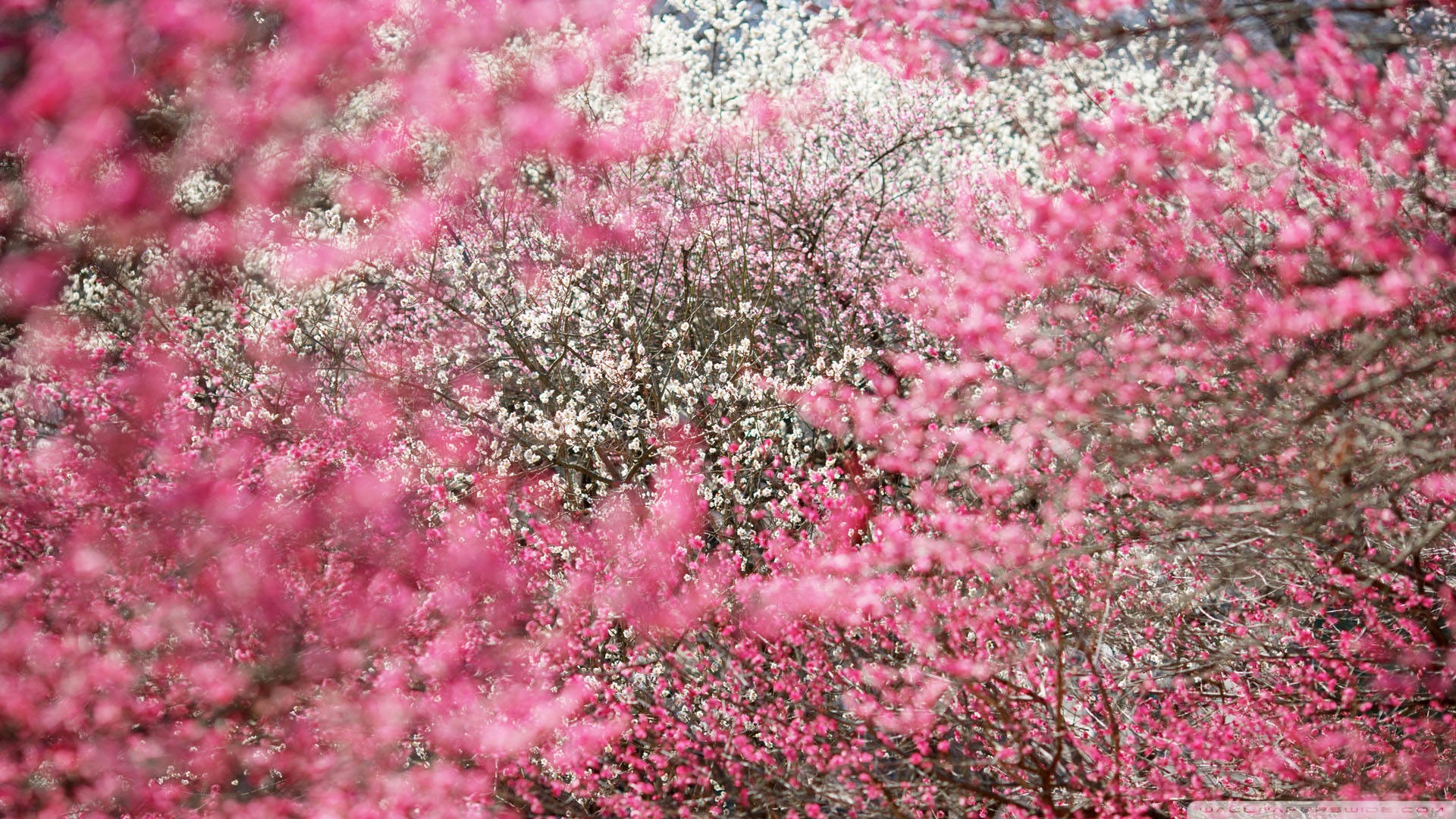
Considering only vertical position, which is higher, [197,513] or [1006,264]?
[1006,264]

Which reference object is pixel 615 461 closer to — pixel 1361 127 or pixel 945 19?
pixel 945 19

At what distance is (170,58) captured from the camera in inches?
402

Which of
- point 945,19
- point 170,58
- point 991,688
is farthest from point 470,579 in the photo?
point 170,58

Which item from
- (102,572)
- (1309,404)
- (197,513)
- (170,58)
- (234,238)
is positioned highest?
(170,58)

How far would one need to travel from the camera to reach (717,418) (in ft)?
27.7

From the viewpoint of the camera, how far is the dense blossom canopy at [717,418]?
4816mm

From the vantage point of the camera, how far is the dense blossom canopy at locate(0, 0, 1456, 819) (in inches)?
190

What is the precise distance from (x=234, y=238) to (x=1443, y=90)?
38.9ft

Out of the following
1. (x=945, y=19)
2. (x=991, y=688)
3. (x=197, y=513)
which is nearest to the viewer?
(x=945, y=19)

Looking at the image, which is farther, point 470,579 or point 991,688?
point 470,579

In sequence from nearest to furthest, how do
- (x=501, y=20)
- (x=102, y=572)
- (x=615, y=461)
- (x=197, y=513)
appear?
(x=102, y=572) → (x=197, y=513) → (x=615, y=461) → (x=501, y=20)

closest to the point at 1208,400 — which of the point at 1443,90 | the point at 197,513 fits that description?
the point at 1443,90

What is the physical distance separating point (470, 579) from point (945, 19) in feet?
17.2

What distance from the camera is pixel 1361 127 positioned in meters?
4.96
